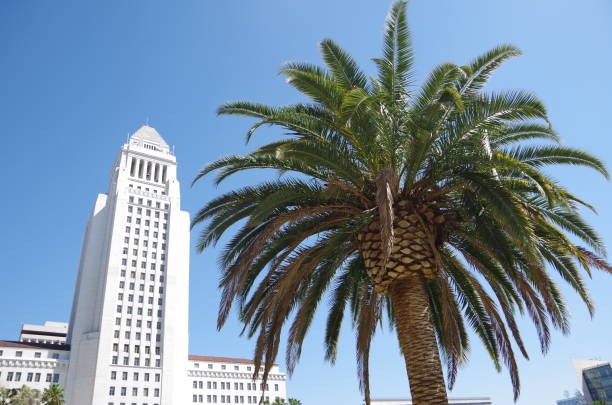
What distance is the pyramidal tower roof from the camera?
336ft

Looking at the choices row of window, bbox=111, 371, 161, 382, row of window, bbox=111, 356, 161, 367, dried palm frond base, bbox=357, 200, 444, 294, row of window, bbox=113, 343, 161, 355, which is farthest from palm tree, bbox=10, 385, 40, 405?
dried palm frond base, bbox=357, 200, 444, 294

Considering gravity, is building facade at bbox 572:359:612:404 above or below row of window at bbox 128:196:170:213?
below

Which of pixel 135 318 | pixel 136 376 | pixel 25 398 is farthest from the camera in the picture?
pixel 135 318

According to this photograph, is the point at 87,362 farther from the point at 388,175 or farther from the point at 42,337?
the point at 388,175

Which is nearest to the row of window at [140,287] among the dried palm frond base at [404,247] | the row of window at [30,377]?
the row of window at [30,377]

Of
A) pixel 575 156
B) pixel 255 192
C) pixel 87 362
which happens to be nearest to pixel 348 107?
pixel 255 192

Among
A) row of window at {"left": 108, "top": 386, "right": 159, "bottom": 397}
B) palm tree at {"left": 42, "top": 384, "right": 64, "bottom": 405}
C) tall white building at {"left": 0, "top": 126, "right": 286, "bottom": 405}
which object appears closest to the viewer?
palm tree at {"left": 42, "top": 384, "right": 64, "bottom": 405}

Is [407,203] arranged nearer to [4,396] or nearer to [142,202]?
[4,396]

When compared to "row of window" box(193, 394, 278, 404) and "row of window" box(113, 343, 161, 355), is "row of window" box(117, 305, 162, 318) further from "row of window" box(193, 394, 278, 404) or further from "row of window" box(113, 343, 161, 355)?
"row of window" box(193, 394, 278, 404)

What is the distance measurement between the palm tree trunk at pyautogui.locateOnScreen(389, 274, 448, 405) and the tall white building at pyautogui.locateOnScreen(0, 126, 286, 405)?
67039mm

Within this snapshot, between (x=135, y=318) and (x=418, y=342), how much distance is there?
254 feet

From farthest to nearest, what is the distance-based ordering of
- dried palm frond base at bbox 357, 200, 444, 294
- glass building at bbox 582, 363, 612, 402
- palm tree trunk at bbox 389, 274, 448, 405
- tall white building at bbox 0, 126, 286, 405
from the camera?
glass building at bbox 582, 363, 612, 402
tall white building at bbox 0, 126, 286, 405
dried palm frond base at bbox 357, 200, 444, 294
palm tree trunk at bbox 389, 274, 448, 405

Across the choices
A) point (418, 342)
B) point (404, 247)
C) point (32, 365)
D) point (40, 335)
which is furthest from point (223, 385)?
point (404, 247)

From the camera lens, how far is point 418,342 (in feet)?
37.4
